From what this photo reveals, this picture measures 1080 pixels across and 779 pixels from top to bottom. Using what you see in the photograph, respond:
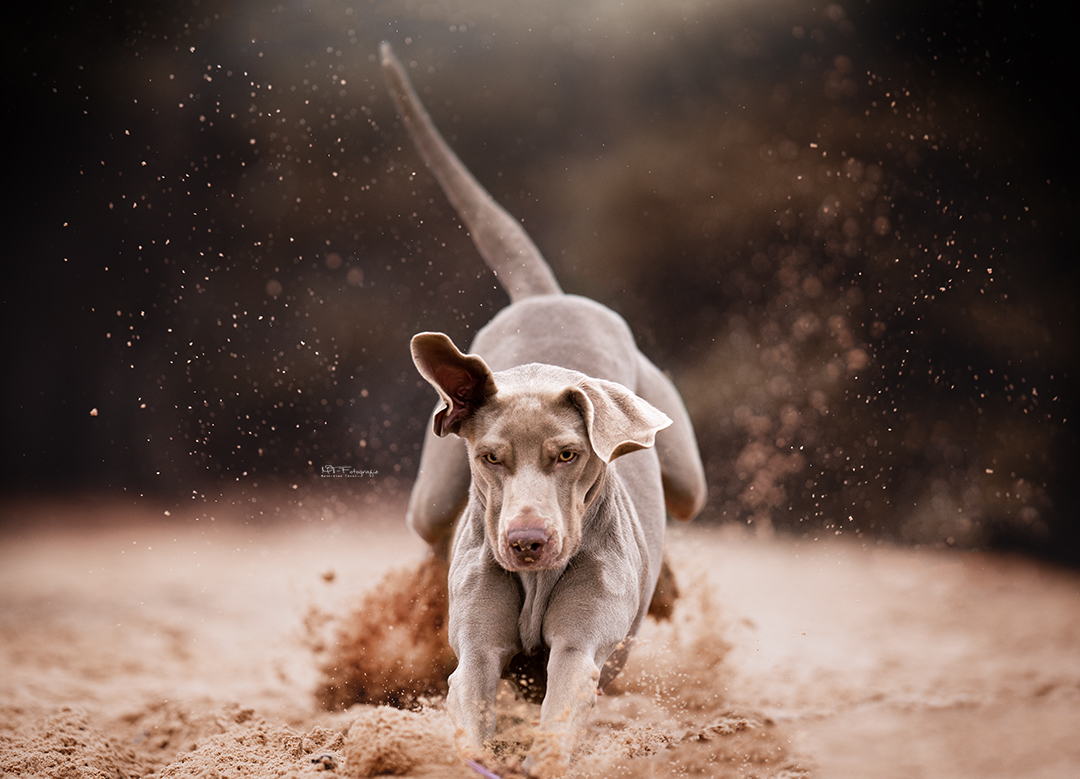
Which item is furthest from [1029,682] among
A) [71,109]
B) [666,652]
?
[71,109]

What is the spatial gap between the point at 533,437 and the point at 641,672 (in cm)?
221

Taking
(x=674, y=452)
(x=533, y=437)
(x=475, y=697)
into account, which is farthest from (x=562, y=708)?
(x=674, y=452)

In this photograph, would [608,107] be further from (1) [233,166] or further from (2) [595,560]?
(2) [595,560]

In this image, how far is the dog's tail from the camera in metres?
3.62

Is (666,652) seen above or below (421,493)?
below

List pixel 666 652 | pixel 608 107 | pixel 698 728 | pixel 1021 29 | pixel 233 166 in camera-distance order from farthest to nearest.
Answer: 1. pixel 608 107
2. pixel 233 166
3. pixel 1021 29
4. pixel 666 652
5. pixel 698 728

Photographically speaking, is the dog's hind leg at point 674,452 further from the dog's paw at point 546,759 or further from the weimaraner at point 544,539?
the dog's paw at point 546,759

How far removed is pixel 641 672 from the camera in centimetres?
378

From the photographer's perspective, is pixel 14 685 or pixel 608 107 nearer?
pixel 14 685

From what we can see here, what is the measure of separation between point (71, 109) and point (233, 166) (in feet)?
3.30

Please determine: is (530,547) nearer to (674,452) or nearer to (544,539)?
(544,539)

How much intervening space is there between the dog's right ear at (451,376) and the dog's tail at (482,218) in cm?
153

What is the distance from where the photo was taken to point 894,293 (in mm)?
5211

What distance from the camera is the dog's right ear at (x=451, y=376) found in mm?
1995
